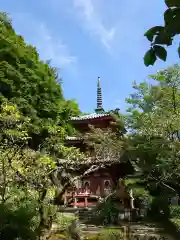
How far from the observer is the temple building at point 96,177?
20.0 m

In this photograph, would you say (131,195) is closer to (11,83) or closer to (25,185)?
(25,185)

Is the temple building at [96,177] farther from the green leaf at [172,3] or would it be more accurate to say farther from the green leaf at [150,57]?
the green leaf at [172,3]

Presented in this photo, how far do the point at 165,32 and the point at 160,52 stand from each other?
0.13 meters

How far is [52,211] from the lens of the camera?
484 inches

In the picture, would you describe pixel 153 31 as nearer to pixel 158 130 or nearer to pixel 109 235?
pixel 109 235

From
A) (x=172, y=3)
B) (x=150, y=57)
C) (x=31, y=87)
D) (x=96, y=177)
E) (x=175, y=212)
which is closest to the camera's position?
(x=172, y=3)

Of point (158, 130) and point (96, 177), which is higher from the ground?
point (158, 130)

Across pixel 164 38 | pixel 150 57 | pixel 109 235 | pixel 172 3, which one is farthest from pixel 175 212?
pixel 172 3

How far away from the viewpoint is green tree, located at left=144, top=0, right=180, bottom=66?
2.28 m

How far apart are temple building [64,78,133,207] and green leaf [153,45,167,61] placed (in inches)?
587

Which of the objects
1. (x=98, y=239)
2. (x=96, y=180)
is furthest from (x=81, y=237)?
(x=96, y=180)

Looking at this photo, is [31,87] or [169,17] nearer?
[169,17]

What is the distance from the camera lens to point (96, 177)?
24781 millimetres

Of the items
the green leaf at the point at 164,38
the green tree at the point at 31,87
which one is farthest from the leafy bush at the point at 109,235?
the green leaf at the point at 164,38
